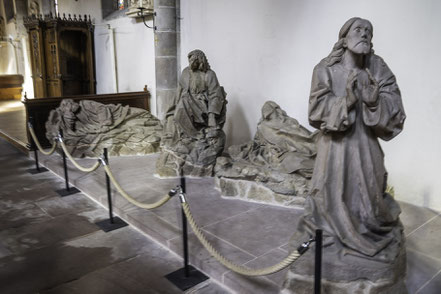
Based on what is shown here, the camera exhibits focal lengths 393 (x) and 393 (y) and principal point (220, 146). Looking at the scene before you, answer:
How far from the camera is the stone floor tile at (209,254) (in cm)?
363

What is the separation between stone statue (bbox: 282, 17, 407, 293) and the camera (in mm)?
2875

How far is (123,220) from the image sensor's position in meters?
5.04

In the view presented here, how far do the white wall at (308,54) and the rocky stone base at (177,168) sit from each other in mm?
1542

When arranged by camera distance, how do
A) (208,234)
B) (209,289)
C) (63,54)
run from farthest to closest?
(63,54) → (208,234) → (209,289)

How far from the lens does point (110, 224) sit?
4.93 meters

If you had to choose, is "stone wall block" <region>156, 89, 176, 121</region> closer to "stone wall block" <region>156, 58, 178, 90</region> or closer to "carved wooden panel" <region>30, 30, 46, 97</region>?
"stone wall block" <region>156, 58, 178, 90</region>

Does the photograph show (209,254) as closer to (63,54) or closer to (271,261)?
(271,261)

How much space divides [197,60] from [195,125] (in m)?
1.04

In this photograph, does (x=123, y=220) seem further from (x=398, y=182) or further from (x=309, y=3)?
(x=309, y=3)

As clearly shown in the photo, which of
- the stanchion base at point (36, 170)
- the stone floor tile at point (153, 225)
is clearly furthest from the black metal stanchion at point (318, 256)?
the stanchion base at point (36, 170)

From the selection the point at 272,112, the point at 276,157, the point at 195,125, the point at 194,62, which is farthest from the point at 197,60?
the point at 276,157

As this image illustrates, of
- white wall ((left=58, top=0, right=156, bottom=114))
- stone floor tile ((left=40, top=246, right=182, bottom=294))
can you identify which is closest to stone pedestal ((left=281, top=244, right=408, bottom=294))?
stone floor tile ((left=40, top=246, right=182, bottom=294))

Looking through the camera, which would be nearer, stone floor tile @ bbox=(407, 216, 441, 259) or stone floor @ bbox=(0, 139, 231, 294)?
stone floor @ bbox=(0, 139, 231, 294)

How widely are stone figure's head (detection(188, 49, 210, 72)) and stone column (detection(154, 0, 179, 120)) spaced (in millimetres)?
2296
